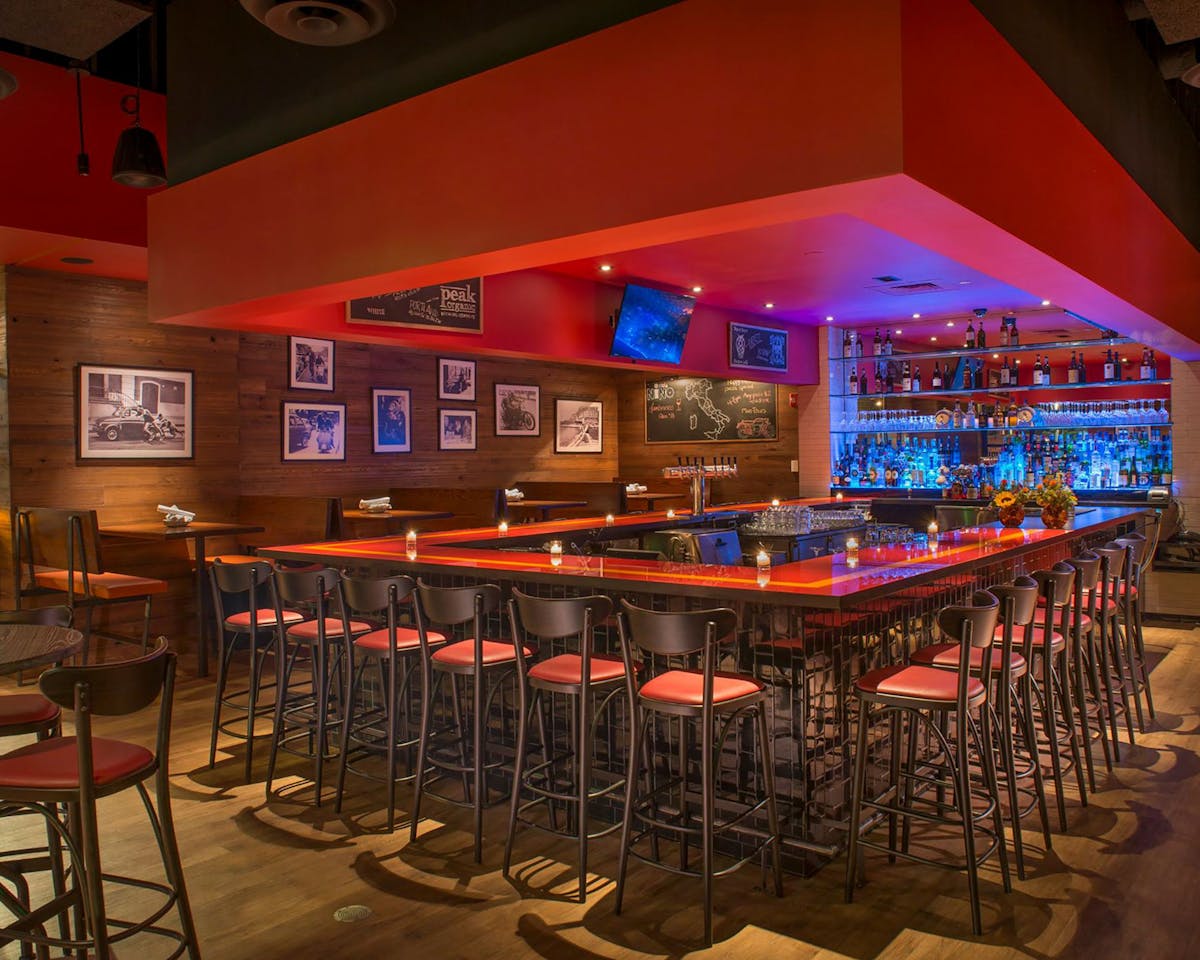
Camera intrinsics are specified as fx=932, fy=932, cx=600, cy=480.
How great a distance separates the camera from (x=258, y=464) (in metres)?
8.06

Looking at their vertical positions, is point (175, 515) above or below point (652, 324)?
below

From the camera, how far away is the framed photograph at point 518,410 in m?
10.3

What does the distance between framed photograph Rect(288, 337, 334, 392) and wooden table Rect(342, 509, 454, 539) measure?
4.78ft

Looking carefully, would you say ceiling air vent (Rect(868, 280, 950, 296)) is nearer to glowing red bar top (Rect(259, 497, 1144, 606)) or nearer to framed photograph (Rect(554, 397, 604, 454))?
glowing red bar top (Rect(259, 497, 1144, 606))

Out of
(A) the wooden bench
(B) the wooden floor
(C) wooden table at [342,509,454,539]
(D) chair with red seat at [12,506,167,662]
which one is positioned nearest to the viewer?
(B) the wooden floor

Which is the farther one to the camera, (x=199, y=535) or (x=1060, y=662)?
(x=199, y=535)

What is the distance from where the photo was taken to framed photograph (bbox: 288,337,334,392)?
8336mm

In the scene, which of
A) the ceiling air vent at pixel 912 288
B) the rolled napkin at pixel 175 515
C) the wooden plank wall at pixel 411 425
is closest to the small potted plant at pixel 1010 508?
the ceiling air vent at pixel 912 288

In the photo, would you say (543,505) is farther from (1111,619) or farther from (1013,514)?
(1111,619)

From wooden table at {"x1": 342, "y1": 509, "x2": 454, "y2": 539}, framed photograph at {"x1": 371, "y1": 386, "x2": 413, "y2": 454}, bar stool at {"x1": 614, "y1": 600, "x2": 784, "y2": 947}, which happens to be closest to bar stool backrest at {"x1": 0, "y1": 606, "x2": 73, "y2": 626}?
bar stool at {"x1": 614, "y1": 600, "x2": 784, "y2": 947}

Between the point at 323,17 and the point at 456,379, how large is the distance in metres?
6.84

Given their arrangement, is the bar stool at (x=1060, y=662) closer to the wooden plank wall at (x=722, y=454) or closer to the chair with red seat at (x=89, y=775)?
the chair with red seat at (x=89, y=775)

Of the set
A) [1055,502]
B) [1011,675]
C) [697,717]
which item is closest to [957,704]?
[1011,675]

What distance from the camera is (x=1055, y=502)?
18.6ft
